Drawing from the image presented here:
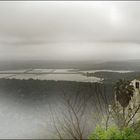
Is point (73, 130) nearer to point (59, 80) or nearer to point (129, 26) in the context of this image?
point (59, 80)

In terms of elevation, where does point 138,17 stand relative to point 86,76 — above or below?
above

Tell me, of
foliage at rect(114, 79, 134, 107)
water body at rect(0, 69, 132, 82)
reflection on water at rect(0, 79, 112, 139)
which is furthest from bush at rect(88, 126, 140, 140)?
water body at rect(0, 69, 132, 82)

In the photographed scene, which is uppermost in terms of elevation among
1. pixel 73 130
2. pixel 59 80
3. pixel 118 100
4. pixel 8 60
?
pixel 8 60

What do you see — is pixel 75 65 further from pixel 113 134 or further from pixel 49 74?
pixel 113 134

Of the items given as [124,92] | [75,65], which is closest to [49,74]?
[75,65]

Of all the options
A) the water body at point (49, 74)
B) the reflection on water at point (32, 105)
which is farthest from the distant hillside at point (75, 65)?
the reflection on water at point (32, 105)

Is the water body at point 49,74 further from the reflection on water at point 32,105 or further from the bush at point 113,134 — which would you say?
the bush at point 113,134

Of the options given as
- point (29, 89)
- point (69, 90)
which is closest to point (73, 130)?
point (69, 90)

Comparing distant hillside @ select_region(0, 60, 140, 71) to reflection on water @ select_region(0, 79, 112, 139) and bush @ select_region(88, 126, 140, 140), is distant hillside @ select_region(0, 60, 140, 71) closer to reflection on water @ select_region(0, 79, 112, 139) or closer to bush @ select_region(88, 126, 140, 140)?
reflection on water @ select_region(0, 79, 112, 139)
